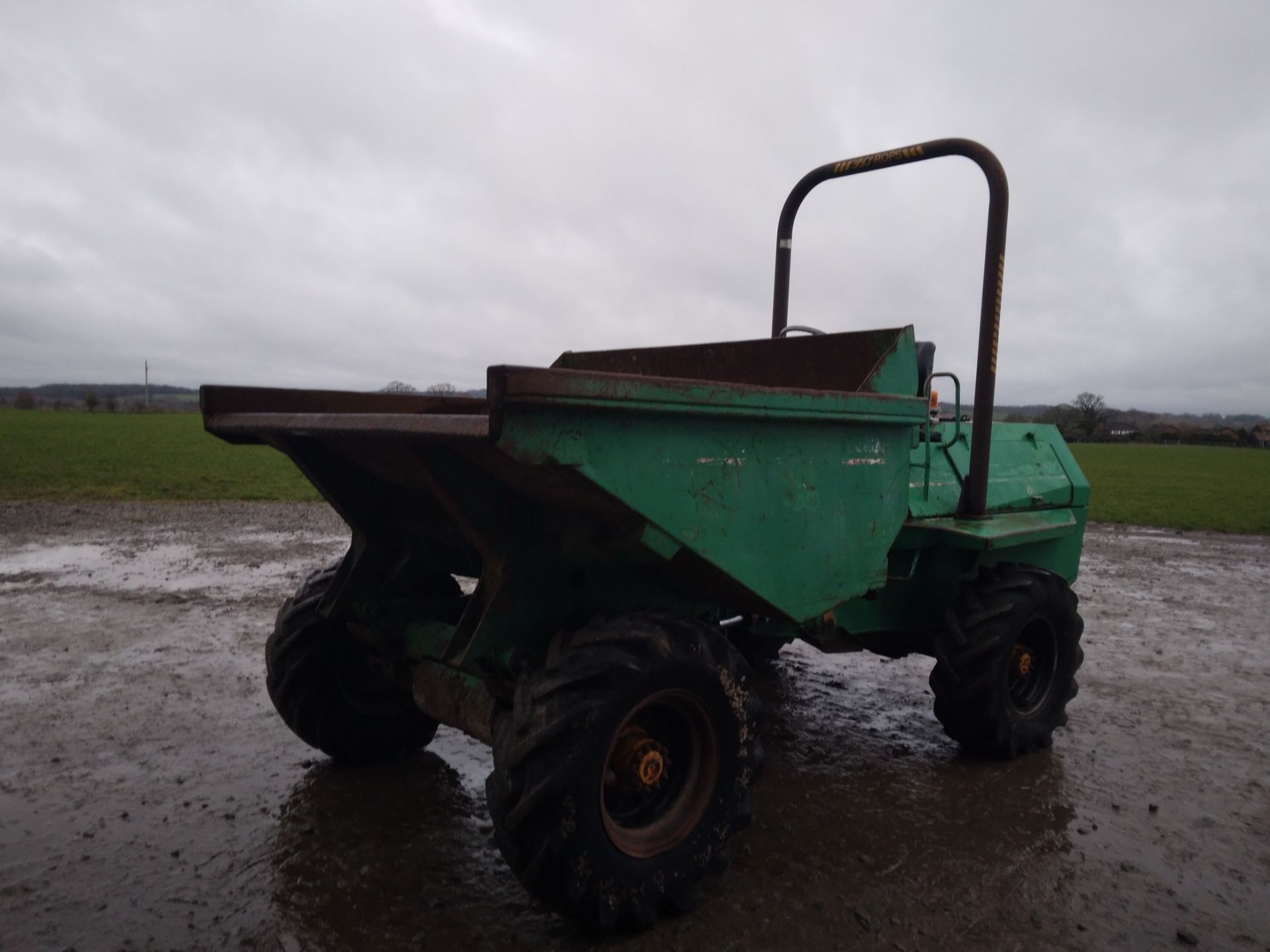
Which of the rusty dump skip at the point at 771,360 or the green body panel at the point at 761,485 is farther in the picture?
the rusty dump skip at the point at 771,360

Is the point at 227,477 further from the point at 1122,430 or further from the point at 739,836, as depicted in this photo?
the point at 1122,430

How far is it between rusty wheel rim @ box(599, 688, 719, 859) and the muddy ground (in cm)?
28

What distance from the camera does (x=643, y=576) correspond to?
3.12 metres

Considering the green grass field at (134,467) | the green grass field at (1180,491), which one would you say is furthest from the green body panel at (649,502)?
the green grass field at (134,467)

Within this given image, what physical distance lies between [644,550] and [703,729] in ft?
2.09

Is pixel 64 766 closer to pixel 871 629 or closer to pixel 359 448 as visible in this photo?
pixel 359 448

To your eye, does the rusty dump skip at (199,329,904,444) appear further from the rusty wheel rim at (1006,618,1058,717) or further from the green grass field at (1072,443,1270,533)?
the green grass field at (1072,443,1270,533)

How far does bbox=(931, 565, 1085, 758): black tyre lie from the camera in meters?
3.96

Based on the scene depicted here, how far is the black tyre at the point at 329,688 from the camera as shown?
3604mm

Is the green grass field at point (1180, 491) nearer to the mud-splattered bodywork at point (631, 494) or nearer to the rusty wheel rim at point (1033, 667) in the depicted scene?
the rusty wheel rim at point (1033, 667)

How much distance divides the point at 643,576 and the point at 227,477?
16711mm

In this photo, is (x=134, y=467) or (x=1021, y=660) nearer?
(x=1021, y=660)

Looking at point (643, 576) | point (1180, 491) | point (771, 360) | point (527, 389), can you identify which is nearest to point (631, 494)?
point (527, 389)

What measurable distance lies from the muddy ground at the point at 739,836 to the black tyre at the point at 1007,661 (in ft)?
0.53
